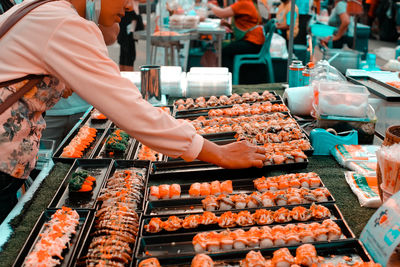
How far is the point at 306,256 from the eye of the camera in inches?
58.2

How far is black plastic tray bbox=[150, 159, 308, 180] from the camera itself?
2238mm

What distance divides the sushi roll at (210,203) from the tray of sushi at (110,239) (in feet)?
1.00

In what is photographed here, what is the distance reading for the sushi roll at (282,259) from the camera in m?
1.48

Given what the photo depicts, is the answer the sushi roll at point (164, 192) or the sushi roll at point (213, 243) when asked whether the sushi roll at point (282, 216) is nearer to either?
the sushi roll at point (213, 243)

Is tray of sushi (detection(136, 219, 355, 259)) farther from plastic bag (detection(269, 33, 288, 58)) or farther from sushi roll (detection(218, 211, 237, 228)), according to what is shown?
plastic bag (detection(269, 33, 288, 58))

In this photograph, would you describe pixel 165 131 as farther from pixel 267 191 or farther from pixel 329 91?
pixel 329 91

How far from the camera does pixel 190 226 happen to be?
175cm

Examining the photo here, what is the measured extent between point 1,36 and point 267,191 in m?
1.34

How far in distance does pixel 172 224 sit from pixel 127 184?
44 cm

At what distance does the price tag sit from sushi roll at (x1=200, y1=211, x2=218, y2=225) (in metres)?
0.61

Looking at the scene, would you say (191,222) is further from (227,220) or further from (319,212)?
(319,212)

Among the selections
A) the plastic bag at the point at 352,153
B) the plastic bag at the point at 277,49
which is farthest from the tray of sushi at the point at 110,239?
the plastic bag at the point at 277,49

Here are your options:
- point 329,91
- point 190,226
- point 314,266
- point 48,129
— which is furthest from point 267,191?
point 48,129

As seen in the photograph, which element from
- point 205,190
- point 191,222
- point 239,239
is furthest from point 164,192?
point 239,239
